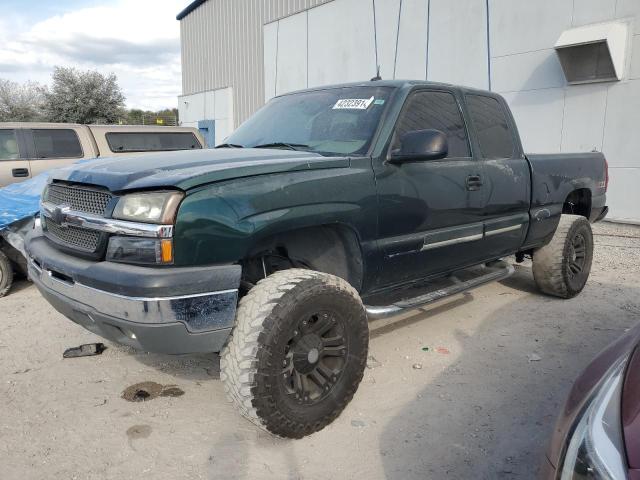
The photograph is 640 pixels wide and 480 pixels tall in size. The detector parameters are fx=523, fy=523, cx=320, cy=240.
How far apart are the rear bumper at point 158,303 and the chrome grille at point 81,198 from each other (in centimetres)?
30

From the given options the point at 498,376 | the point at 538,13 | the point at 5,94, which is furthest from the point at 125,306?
the point at 5,94

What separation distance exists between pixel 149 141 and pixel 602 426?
776cm

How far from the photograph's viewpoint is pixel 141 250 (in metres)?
2.45

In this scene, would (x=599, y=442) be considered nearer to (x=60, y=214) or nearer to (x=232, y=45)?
(x=60, y=214)

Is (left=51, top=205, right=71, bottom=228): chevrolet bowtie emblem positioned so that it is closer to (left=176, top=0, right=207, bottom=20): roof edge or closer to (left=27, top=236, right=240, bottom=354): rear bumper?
(left=27, top=236, right=240, bottom=354): rear bumper

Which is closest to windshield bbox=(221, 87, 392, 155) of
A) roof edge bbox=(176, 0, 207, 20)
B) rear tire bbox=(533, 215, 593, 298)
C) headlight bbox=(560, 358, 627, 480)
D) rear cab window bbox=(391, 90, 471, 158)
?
rear cab window bbox=(391, 90, 471, 158)

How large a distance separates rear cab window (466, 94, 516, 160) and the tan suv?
17.6ft

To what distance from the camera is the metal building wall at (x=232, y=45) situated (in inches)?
724

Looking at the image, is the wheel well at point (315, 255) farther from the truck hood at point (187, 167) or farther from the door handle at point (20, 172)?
the door handle at point (20, 172)

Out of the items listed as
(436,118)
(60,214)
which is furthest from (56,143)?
(436,118)

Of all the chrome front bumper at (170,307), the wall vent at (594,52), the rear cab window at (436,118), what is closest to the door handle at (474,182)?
the rear cab window at (436,118)

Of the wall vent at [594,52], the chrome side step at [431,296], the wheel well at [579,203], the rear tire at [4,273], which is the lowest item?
the rear tire at [4,273]

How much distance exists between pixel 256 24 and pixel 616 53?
13.3 m

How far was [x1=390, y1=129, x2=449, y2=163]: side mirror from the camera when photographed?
3119mm
